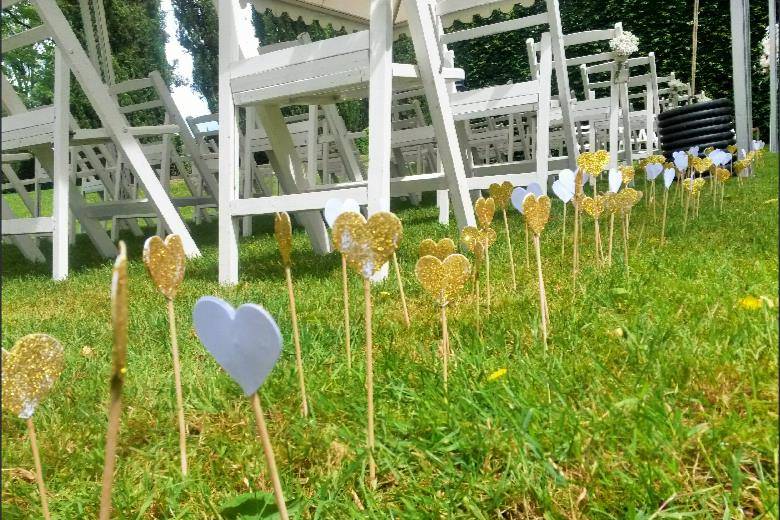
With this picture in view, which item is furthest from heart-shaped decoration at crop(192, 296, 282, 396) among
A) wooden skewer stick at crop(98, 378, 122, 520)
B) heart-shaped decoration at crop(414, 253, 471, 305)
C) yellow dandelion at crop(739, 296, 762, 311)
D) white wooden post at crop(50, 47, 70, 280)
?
white wooden post at crop(50, 47, 70, 280)

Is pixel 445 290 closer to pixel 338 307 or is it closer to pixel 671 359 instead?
pixel 671 359

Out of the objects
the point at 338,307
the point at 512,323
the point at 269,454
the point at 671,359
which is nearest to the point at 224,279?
the point at 338,307

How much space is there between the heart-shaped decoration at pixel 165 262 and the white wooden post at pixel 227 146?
4.48 ft

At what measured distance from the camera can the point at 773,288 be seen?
1065 millimetres

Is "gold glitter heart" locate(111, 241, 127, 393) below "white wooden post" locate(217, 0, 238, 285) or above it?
below

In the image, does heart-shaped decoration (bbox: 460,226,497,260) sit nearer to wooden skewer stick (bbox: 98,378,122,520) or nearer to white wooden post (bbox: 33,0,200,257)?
wooden skewer stick (bbox: 98,378,122,520)

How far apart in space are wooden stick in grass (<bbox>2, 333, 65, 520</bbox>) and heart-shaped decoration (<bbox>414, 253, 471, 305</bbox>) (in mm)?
421

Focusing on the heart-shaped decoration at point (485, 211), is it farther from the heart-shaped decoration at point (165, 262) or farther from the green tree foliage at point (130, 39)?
the green tree foliage at point (130, 39)

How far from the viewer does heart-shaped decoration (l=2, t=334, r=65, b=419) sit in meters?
0.48

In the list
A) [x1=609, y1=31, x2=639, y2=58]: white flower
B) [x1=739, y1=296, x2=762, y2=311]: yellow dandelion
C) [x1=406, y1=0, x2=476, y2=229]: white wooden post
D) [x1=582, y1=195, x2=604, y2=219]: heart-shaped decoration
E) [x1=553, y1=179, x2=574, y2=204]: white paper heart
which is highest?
[x1=609, y1=31, x2=639, y2=58]: white flower

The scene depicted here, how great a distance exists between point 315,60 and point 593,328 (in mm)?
1179

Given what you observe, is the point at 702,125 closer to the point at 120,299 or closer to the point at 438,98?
the point at 438,98

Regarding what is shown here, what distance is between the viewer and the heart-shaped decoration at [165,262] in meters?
0.64

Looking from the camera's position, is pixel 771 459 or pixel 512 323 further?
pixel 512 323
